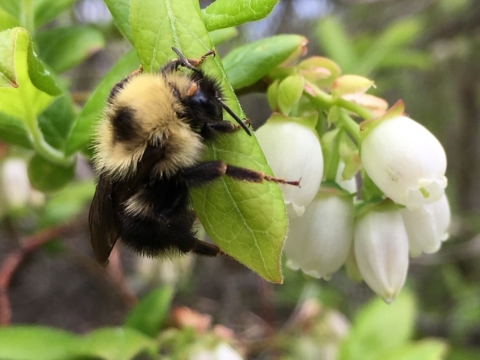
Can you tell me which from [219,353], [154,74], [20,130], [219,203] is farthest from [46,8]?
[219,353]

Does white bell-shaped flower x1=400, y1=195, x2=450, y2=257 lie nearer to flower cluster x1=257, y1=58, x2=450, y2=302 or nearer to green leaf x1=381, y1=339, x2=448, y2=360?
flower cluster x1=257, y1=58, x2=450, y2=302

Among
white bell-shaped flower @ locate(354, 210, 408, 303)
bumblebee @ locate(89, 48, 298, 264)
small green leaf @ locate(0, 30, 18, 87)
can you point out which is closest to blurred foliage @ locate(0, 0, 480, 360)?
small green leaf @ locate(0, 30, 18, 87)

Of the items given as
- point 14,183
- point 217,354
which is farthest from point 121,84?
point 14,183

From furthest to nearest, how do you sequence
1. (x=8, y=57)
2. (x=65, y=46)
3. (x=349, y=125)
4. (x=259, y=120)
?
(x=259, y=120) < (x=65, y=46) < (x=349, y=125) < (x=8, y=57)

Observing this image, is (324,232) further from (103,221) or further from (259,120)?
(259,120)

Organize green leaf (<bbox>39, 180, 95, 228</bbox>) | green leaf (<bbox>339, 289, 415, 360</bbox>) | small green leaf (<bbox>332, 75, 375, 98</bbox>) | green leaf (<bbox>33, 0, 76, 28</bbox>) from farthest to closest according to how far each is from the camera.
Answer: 1. green leaf (<bbox>39, 180, 95, 228</bbox>)
2. green leaf (<bbox>339, 289, 415, 360</bbox>)
3. green leaf (<bbox>33, 0, 76, 28</bbox>)
4. small green leaf (<bbox>332, 75, 375, 98</bbox>)

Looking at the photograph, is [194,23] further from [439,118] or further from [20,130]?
[439,118]

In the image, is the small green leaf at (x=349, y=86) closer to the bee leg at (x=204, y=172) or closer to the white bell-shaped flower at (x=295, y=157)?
the white bell-shaped flower at (x=295, y=157)
